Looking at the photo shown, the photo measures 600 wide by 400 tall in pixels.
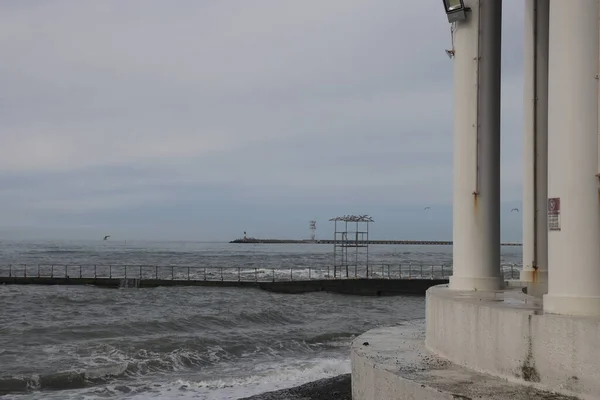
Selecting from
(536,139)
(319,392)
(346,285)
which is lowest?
(346,285)

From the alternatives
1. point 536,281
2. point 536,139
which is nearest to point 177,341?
point 536,281

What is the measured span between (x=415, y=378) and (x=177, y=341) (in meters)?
17.0

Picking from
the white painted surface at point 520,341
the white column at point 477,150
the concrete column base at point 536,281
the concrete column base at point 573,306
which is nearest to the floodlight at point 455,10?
the white column at point 477,150

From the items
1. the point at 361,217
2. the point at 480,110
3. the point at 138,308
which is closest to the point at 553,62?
the point at 480,110

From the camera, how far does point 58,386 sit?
15.9 meters

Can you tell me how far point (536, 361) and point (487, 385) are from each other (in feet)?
1.72

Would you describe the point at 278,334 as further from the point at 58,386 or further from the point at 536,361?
the point at 536,361

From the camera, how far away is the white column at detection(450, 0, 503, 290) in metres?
8.68

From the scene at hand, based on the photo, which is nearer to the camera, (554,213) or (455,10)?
(554,213)

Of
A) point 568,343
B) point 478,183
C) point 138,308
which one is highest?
point 478,183

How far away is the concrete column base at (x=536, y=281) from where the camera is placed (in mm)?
9266

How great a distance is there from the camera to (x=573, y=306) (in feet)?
20.5

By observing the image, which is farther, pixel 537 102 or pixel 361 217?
pixel 361 217

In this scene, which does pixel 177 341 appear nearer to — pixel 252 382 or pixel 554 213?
pixel 252 382
